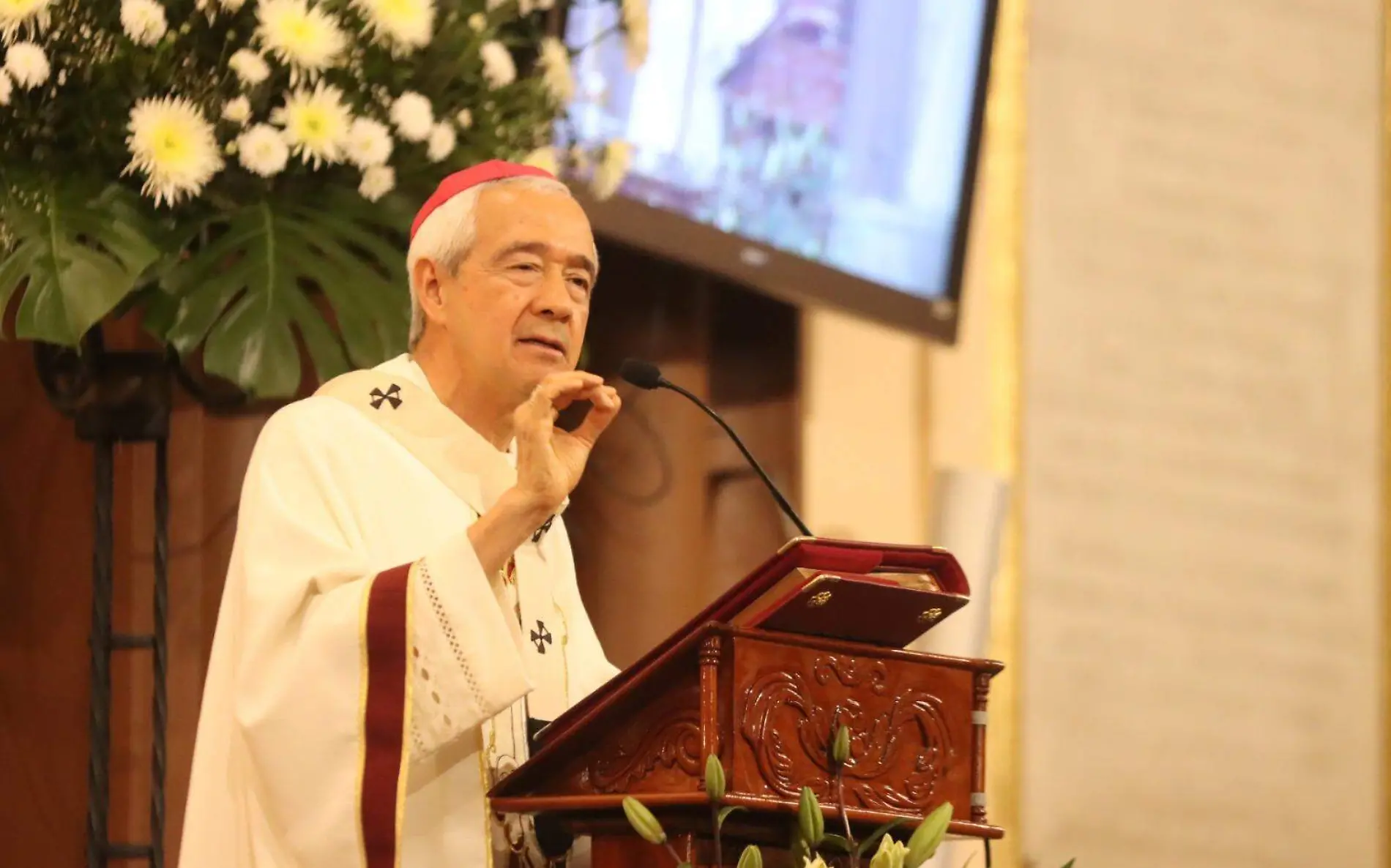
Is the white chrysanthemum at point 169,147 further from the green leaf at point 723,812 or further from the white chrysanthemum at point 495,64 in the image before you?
the green leaf at point 723,812

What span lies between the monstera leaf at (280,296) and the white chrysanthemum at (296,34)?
0.81ft

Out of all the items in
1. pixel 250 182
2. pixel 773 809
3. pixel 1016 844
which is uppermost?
pixel 250 182

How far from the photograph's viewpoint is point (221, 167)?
317cm

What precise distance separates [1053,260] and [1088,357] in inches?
10.6

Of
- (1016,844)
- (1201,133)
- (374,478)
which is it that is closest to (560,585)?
(374,478)

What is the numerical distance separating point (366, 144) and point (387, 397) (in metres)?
0.55

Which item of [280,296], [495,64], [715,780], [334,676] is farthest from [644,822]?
[495,64]

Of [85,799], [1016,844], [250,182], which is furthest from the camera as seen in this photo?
[1016,844]

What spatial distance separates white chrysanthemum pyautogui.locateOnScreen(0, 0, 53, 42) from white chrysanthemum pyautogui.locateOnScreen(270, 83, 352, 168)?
0.38 metres

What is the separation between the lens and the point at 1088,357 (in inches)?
208

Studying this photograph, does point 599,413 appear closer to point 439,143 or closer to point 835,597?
point 835,597

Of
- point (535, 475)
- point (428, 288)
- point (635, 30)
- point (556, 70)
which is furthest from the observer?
point (635, 30)

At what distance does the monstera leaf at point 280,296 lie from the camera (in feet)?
10.5

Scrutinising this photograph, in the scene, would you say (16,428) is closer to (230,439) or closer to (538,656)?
(230,439)
